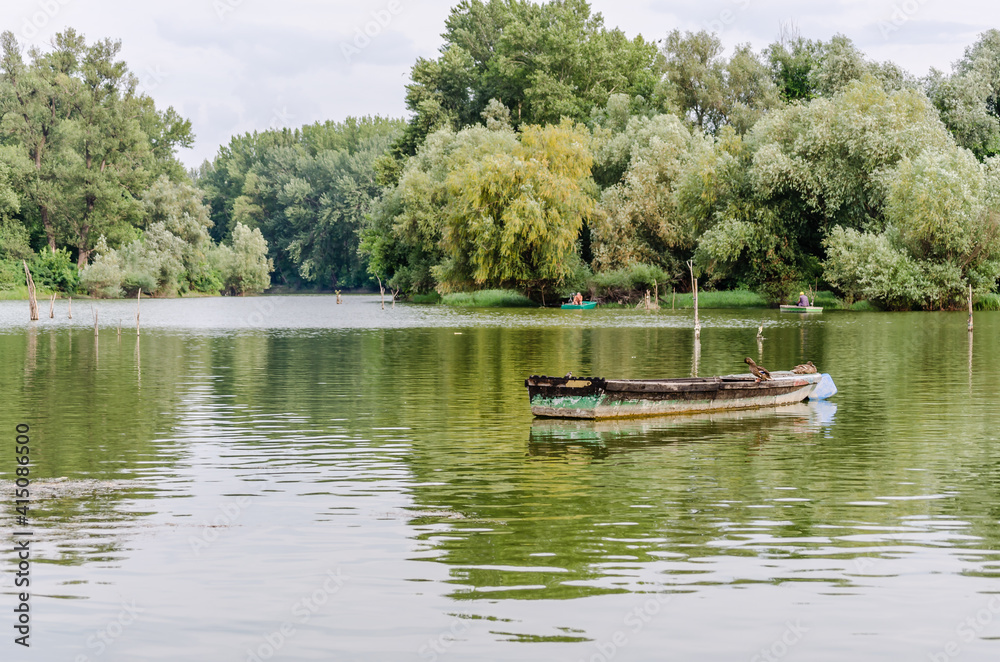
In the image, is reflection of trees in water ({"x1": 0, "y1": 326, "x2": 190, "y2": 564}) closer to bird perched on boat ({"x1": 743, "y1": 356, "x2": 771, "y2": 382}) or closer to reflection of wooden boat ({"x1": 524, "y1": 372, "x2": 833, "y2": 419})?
reflection of wooden boat ({"x1": 524, "y1": 372, "x2": 833, "y2": 419})

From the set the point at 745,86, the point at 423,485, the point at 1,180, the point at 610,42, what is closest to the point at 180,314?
the point at 1,180

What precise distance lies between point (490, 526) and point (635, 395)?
1095cm

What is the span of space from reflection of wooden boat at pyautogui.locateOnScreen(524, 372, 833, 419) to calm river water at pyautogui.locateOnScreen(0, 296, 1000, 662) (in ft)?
1.36

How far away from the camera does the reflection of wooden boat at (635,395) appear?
24047mm

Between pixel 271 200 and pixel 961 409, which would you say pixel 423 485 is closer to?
pixel 961 409

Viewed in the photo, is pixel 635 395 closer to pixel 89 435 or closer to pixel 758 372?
pixel 758 372

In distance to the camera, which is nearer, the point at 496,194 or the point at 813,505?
the point at 813,505

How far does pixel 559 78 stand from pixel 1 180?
62924 millimetres

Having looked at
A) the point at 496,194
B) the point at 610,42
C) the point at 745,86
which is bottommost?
the point at 496,194

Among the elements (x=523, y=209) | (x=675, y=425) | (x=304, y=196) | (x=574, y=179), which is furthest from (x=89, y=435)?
(x=304, y=196)

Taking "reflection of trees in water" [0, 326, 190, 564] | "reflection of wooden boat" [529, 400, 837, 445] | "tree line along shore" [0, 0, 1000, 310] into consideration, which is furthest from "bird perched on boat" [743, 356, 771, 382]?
"tree line along shore" [0, 0, 1000, 310]

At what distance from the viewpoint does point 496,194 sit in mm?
83125

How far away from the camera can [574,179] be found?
86.3 meters

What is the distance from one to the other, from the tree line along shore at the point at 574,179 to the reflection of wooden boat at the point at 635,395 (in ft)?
139
